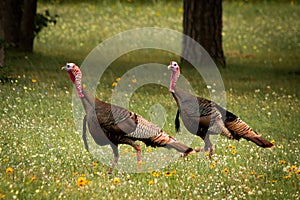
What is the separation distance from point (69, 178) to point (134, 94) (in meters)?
6.75

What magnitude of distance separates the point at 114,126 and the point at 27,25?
1154cm

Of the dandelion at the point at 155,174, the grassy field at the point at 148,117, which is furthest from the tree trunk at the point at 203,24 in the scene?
the dandelion at the point at 155,174

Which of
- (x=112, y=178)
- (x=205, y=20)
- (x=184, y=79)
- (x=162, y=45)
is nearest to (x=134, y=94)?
(x=184, y=79)

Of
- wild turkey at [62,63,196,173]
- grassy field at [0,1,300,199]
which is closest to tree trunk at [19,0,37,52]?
grassy field at [0,1,300,199]

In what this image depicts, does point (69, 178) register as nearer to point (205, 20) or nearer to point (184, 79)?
point (184, 79)

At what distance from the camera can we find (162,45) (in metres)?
24.3

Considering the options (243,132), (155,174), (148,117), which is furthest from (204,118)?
(148,117)

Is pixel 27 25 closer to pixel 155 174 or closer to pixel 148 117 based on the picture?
pixel 148 117

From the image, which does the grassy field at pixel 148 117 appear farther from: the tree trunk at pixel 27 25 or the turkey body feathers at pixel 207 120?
the tree trunk at pixel 27 25

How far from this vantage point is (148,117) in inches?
495

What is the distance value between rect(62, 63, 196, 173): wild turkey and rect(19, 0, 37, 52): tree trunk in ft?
35.5

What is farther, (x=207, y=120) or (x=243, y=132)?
(x=243, y=132)

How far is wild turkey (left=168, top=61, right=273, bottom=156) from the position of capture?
31.2ft

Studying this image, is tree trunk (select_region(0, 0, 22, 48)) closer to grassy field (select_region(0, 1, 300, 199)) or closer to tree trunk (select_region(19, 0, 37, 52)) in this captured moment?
tree trunk (select_region(19, 0, 37, 52))
